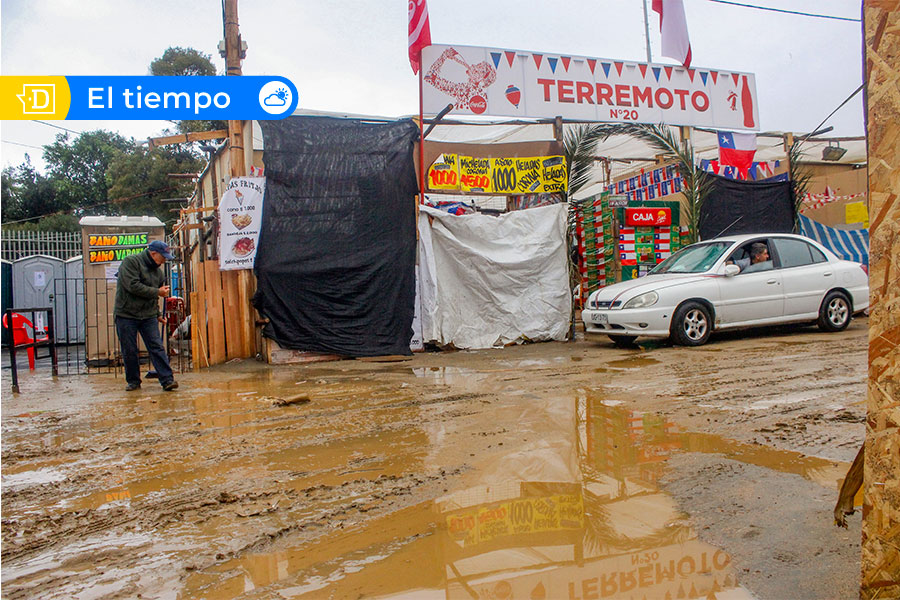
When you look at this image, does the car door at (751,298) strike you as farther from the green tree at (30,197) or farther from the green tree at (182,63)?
the green tree at (30,197)

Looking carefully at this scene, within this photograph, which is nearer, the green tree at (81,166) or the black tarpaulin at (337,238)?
the black tarpaulin at (337,238)

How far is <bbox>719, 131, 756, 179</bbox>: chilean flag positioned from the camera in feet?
41.4

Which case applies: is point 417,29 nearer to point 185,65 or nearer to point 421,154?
point 421,154

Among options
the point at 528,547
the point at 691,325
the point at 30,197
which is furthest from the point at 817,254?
the point at 30,197

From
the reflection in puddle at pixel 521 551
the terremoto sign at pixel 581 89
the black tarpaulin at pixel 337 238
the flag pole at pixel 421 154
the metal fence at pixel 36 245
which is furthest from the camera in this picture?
the metal fence at pixel 36 245

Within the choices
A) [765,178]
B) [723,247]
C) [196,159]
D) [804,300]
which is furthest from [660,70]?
[196,159]

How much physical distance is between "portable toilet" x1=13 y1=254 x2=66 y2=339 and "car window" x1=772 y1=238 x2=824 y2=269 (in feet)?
48.8

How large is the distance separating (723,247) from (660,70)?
417cm

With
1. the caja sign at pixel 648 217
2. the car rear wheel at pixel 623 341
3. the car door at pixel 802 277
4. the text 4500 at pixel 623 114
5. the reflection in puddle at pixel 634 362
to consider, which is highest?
the text 4500 at pixel 623 114

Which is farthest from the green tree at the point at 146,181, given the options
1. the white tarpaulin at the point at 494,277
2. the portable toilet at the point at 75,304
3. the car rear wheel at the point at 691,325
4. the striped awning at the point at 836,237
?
the car rear wheel at the point at 691,325

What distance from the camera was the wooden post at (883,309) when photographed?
77.2 inches

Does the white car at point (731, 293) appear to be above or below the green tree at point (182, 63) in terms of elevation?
below

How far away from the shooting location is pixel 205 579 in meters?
2.55

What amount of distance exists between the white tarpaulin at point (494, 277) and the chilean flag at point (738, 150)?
157 inches
